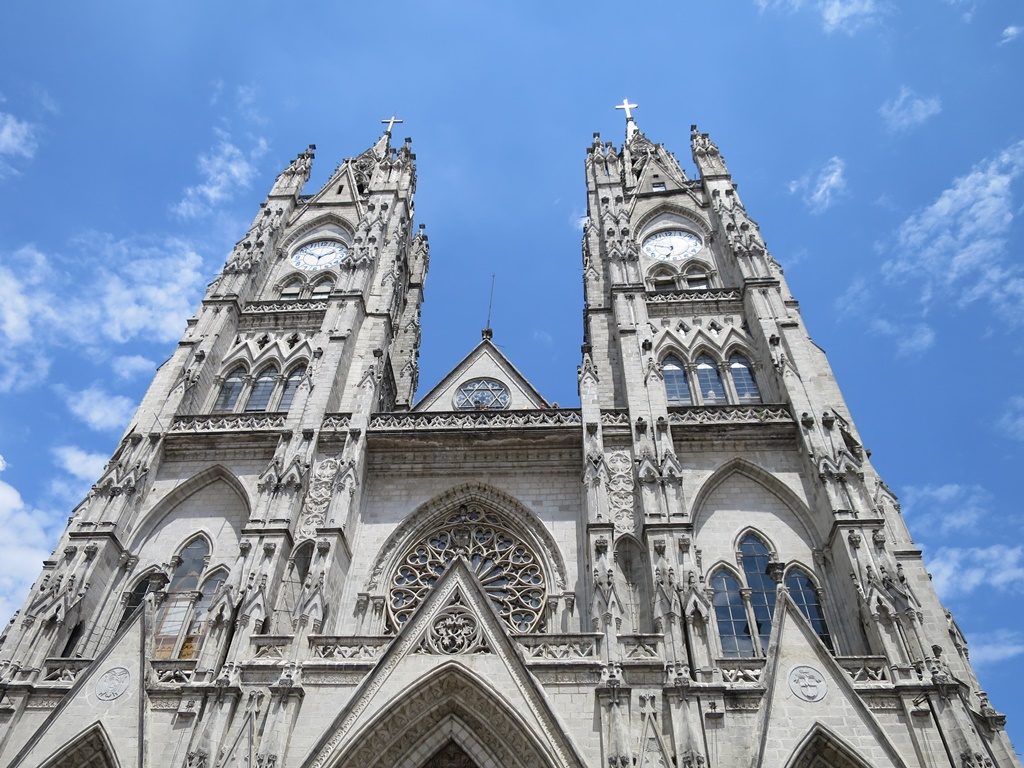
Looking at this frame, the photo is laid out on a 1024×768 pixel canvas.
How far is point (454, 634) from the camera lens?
13.4m

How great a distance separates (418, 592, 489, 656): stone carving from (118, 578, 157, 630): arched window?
6969mm

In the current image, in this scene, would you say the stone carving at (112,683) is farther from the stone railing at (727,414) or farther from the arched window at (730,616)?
the stone railing at (727,414)

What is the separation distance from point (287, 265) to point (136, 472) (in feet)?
34.8

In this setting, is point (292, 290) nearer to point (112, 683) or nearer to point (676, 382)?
point (676, 382)

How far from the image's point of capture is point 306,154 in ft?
103

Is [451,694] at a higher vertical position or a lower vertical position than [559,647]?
lower

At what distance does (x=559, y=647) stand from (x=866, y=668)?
5.38 m

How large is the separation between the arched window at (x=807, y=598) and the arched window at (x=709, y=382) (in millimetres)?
5278

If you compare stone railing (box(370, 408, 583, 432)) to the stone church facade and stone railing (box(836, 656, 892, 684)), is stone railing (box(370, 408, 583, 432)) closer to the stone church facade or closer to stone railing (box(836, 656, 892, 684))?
the stone church facade

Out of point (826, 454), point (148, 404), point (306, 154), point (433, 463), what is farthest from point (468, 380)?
point (306, 154)

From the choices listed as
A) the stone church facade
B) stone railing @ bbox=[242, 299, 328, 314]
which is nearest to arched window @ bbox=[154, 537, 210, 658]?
the stone church facade

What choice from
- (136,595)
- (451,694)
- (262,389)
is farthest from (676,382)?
(136,595)

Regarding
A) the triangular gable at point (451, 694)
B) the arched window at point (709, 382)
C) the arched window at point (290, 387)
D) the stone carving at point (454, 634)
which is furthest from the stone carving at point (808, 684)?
the arched window at point (290, 387)

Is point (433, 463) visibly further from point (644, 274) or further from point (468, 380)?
point (644, 274)
